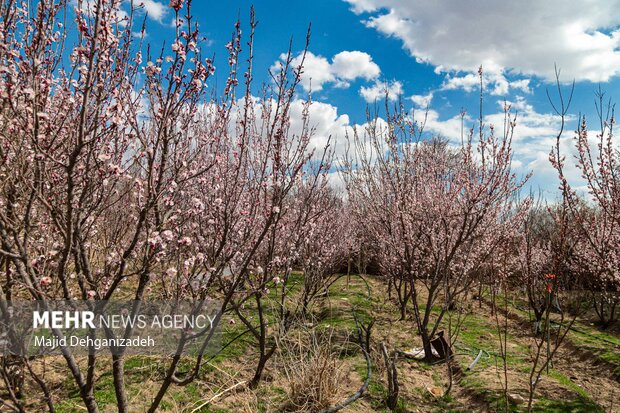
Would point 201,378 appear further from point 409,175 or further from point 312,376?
point 409,175

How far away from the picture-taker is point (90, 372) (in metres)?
2.85

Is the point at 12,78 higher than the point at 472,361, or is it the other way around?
the point at 12,78

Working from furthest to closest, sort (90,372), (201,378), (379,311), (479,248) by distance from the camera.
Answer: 1. (379,311)
2. (479,248)
3. (201,378)
4. (90,372)

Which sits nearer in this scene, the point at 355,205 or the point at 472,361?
the point at 472,361

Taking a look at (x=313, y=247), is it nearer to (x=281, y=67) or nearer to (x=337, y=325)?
(x=337, y=325)

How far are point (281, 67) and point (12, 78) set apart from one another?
2178 millimetres

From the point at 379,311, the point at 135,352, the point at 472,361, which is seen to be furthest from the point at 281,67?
the point at 379,311

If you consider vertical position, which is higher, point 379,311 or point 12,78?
point 12,78

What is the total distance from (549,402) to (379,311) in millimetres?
5608

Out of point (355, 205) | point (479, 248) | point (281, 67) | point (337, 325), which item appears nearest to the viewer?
point (281, 67)

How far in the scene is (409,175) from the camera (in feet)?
24.7

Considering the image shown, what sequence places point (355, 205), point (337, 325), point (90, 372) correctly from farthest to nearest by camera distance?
point (355, 205)
point (337, 325)
point (90, 372)

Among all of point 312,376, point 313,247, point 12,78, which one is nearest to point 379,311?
point 313,247

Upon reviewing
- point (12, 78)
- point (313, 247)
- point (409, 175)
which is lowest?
point (313, 247)
